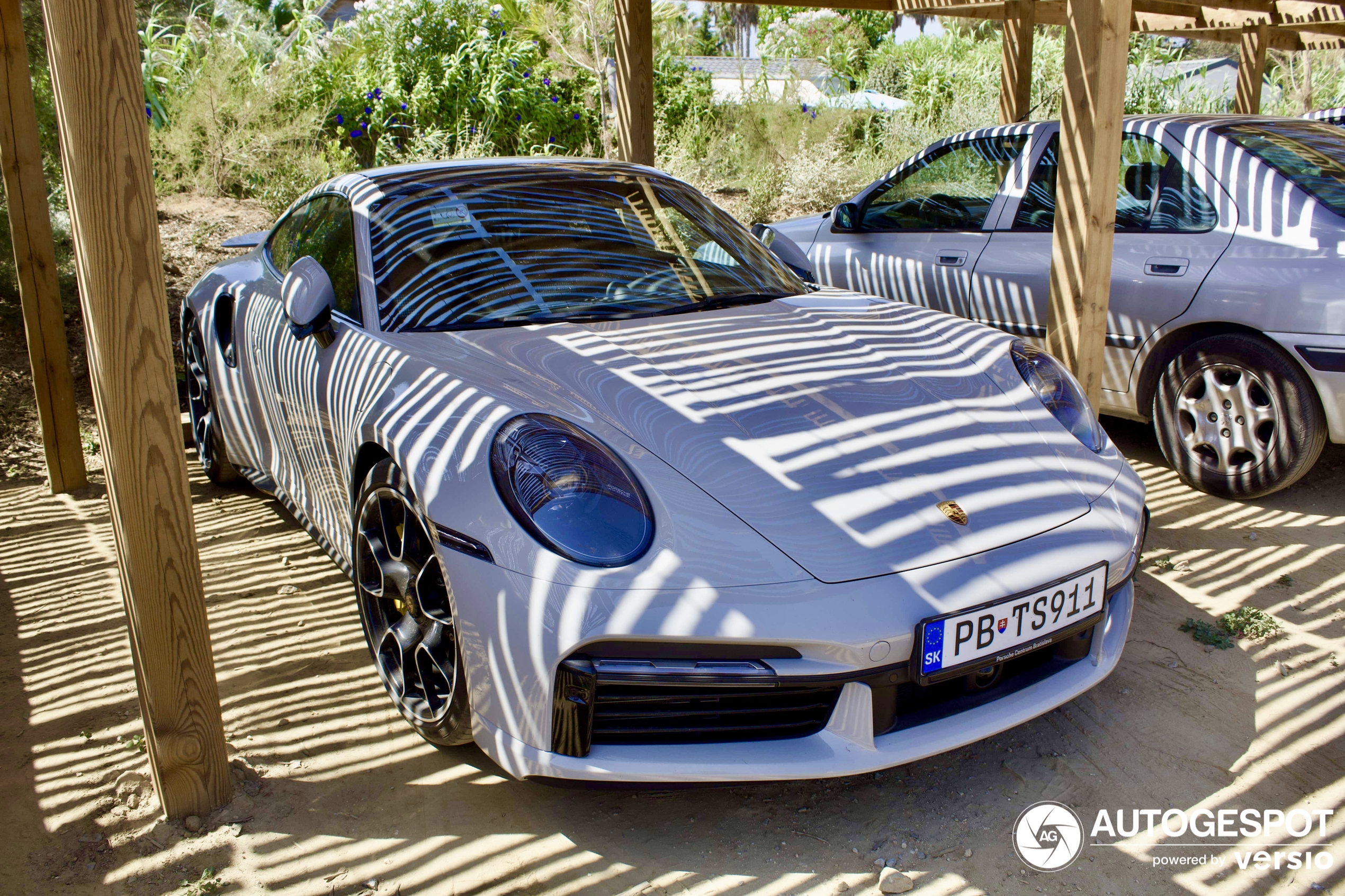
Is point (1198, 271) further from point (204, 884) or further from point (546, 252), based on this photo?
point (204, 884)

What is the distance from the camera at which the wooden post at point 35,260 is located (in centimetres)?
420

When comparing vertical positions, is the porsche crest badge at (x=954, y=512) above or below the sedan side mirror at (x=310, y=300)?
below

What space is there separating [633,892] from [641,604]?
2.08ft

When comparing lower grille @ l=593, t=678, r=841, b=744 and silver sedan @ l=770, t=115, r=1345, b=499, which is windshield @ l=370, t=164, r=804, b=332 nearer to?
lower grille @ l=593, t=678, r=841, b=744

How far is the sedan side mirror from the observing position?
292 centimetres

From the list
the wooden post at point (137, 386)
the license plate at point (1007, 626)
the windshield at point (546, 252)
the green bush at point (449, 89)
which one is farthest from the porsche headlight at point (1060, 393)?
the green bush at point (449, 89)

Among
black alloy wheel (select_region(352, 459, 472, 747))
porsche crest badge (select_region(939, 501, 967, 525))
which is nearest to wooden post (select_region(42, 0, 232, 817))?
black alloy wheel (select_region(352, 459, 472, 747))

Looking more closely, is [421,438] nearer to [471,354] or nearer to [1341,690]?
[471,354]

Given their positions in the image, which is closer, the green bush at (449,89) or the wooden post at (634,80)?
the wooden post at (634,80)

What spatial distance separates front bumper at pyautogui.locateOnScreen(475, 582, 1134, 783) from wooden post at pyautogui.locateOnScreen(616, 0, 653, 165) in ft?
13.4

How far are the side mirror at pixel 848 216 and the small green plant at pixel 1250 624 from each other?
286cm

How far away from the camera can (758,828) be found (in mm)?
2271

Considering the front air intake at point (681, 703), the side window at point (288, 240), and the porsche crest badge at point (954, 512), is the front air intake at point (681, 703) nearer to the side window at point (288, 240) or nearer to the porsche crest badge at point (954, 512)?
the porsche crest badge at point (954, 512)

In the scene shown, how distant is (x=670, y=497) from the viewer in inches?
83.7
